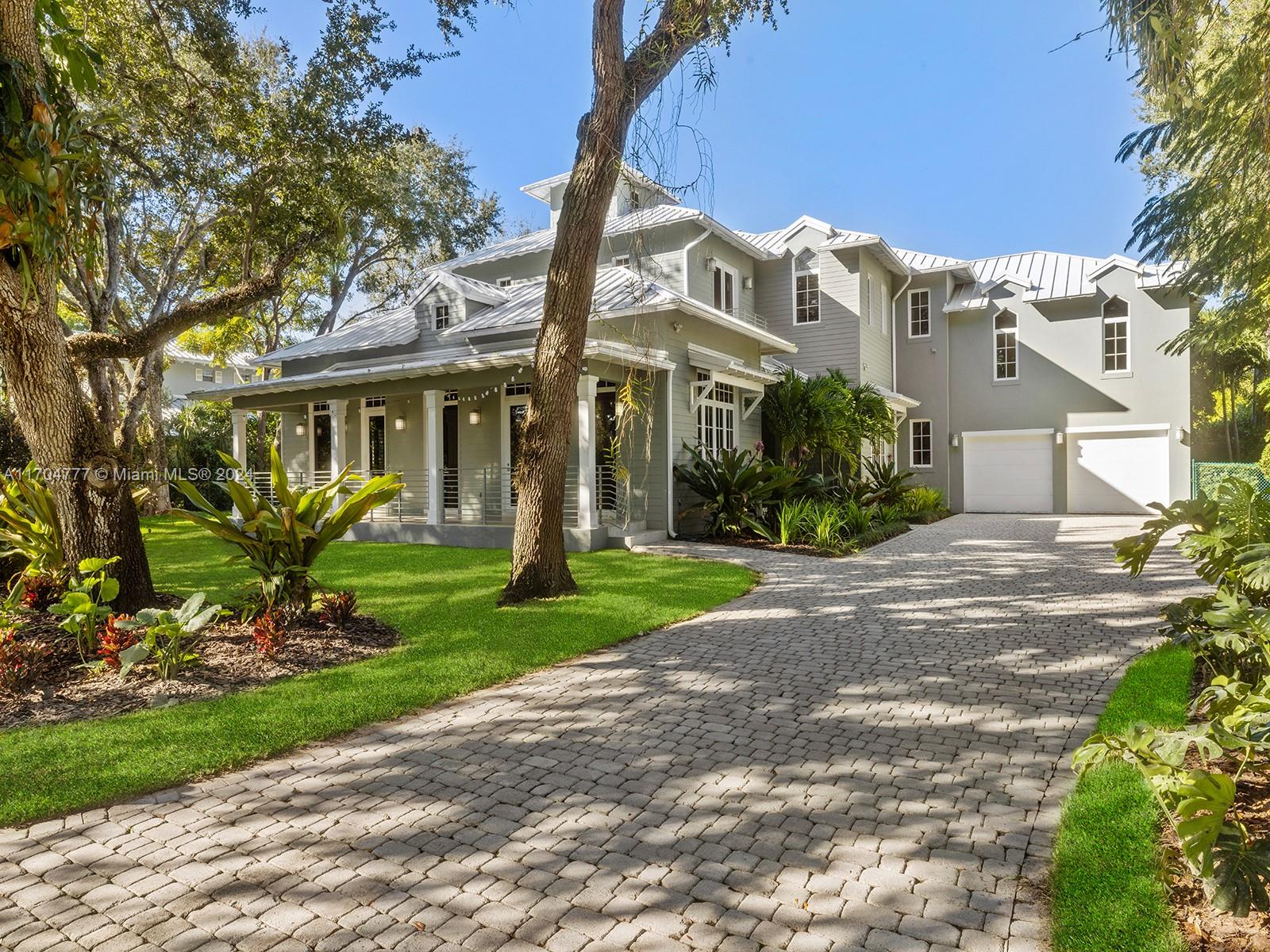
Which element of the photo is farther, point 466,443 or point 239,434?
point 239,434

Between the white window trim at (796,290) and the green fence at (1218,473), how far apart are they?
30.6 feet

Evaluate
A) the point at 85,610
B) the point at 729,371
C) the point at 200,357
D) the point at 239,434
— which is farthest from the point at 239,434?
the point at 200,357

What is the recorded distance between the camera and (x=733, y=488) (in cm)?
1330

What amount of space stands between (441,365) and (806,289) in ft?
34.6

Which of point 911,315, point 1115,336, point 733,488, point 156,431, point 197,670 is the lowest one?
point 197,670

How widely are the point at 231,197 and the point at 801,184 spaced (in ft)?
27.6

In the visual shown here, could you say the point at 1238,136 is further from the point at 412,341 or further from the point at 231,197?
the point at 412,341

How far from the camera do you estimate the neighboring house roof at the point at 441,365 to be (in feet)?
39.8

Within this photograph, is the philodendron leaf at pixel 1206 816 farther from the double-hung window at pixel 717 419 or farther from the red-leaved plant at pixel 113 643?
the double-hung window at pixel 717 419

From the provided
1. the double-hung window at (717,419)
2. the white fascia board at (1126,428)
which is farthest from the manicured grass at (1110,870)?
the white fascia board at (1126,428)

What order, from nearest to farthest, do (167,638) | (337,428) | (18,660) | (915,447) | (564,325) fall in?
(18,660) → (167,638) → (564,325) → (337,428) → (915,447)

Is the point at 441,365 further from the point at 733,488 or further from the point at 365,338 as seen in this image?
the point at 365,338

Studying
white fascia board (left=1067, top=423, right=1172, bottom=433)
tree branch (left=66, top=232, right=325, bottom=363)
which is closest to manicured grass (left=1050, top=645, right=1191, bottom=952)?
tree branch (left=66, top=232, right=325, bottom=363)

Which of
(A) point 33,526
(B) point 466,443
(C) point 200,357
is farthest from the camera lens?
(C) point 200,357
